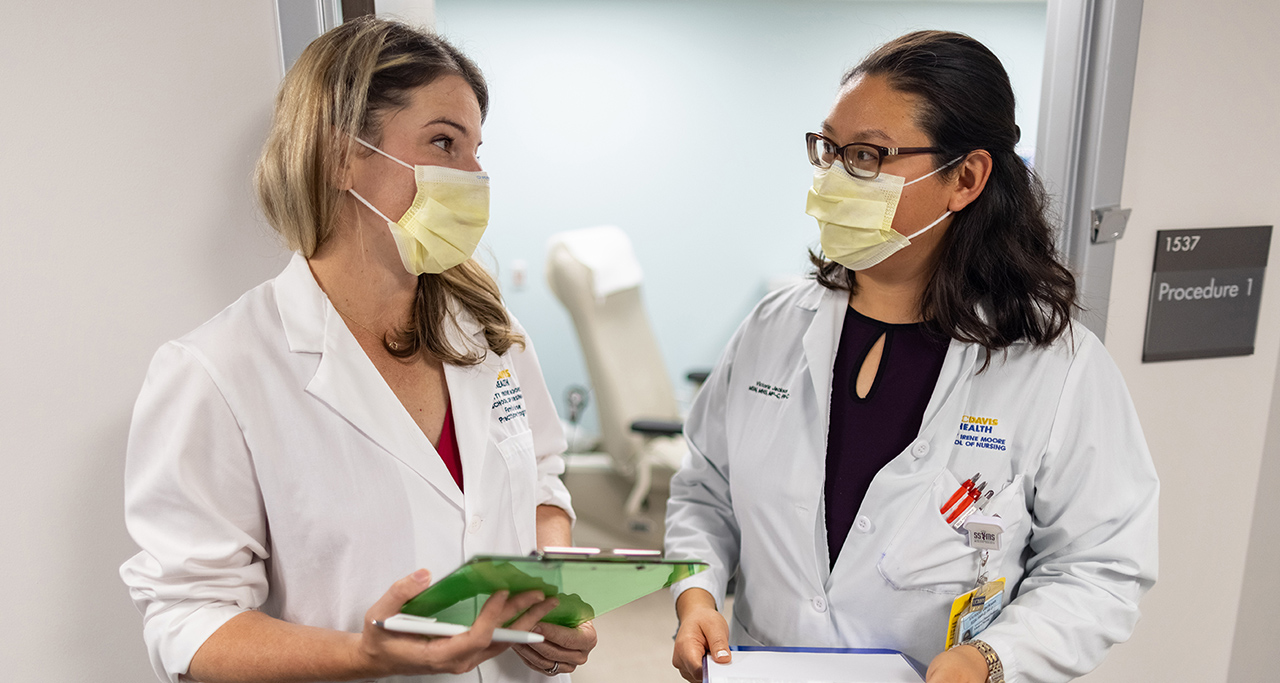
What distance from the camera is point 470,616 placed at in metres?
0.90

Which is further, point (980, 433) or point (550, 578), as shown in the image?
point (980, 433)

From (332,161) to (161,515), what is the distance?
48cm

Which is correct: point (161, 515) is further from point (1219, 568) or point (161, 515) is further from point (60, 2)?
point (1219, 568)

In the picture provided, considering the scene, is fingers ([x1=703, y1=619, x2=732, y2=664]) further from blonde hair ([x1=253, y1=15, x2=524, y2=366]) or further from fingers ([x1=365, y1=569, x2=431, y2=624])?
blonde hair ([x1=253, y1=15, x2=524, y2=366])

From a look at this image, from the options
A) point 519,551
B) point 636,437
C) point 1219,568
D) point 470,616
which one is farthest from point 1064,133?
point 636,437

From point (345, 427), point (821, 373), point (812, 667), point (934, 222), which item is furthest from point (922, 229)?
point (345, 427)

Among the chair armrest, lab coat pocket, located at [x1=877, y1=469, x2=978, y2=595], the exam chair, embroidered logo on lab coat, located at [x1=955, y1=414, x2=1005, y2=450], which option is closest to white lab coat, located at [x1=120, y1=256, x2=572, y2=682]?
lab coat pocket, located at [x1=877, y1=469, x2=978, y2=595]

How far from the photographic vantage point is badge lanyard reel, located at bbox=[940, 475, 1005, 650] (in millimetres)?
1081

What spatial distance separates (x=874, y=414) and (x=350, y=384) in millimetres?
756

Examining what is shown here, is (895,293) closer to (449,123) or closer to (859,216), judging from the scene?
(859,216)

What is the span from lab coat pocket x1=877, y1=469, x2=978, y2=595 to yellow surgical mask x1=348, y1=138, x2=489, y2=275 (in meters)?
0.74

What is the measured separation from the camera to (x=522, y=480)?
3.85ft

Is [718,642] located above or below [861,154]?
below

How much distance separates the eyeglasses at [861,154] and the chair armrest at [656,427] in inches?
69.5
